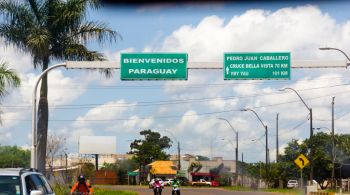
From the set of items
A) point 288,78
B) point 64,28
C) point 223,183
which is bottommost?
point 223,183

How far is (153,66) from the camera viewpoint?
29.5 m

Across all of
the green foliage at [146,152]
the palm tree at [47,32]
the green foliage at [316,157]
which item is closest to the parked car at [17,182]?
the palm tree at [47,32]

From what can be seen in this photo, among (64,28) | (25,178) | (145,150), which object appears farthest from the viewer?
(145,150)

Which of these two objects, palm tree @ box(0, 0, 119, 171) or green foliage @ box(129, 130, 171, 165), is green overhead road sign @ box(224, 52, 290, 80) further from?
green foliage @ box(129, 130, 171, 165)

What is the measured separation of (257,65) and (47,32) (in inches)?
365

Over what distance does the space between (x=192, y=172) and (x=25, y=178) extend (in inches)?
4285

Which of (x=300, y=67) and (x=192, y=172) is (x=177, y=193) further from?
(x=192, y=172)

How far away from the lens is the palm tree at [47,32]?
2994cm

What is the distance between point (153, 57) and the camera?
97.3 ft

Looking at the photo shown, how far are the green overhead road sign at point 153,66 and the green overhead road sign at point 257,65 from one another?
6.56ft

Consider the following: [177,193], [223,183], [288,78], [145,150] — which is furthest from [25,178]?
[145,150]

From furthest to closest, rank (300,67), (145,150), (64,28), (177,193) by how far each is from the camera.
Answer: (145,150)
(177,193)
(64,28)
(300,67)

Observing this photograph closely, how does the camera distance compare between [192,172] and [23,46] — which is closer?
[23,46]

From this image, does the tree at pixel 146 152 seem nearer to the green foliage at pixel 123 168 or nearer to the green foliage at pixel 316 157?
the green foliage at pixel 123 168
